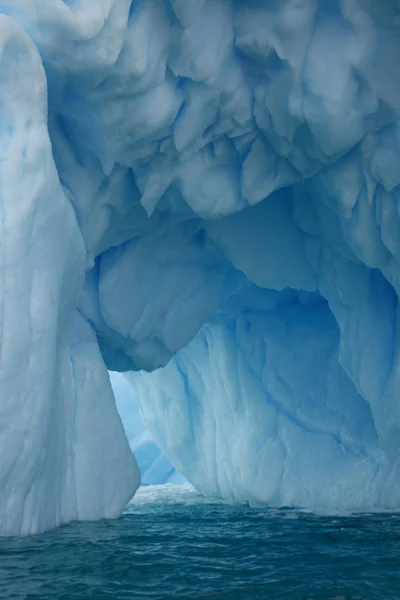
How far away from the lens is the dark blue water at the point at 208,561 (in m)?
3.36

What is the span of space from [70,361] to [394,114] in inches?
141

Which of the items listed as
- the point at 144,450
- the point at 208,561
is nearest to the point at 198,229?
the point at 208,561

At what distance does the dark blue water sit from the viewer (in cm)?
336

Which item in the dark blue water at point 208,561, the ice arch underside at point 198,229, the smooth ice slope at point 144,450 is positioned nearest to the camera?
the dark blue water at point 208,561

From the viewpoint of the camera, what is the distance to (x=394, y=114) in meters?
6.27

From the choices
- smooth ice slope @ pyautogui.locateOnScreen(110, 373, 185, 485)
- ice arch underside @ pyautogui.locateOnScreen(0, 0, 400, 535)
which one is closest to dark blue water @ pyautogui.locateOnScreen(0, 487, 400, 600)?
ice arch underside @ pyautogui.locateOnScreen(0, 0, 400, 535)

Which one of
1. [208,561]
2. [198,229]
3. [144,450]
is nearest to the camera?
[208,561]

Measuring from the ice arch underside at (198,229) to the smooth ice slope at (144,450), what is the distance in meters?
6.93

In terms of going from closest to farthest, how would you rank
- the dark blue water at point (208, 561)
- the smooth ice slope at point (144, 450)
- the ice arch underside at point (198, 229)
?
the dark blue water at point (208, 561), the ice arch underside at point (198, 229), the smooth ice slope at point (144, 450)

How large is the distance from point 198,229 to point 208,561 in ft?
14.7

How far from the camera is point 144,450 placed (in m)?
16.8

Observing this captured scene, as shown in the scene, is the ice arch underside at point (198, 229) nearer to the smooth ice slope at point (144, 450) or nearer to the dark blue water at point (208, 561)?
the dark blue water at point (208, 561)

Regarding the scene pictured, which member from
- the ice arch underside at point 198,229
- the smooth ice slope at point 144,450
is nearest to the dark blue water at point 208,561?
the ice arch underside at point 198,229

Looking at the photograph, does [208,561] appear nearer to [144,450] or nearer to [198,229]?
[198,229]
